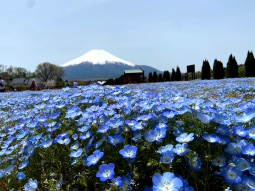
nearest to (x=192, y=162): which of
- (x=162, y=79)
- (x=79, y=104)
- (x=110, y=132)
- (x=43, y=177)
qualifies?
(x=110, y=132)

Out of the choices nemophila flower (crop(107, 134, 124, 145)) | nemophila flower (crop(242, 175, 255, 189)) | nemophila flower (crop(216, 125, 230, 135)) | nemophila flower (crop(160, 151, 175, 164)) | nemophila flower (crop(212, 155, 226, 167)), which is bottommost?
nemophila flower (crop(242, 175, 255, 189))

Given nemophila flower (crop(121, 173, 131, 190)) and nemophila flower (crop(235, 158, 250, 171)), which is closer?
nemophila flower (crop(235, 158, 250, 171))

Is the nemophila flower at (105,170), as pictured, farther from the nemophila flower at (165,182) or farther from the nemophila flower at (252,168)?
the nemophila flower at (252,168)

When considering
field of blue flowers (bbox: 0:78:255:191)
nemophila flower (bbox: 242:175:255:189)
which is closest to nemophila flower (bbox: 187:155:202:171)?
field of blue flowers (bbox: 0:78:255:191)

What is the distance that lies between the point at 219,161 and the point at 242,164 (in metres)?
0.13

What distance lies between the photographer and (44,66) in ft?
274

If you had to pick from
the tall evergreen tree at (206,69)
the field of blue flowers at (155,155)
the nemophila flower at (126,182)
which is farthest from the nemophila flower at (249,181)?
the tall evergreen tree at (206,69)

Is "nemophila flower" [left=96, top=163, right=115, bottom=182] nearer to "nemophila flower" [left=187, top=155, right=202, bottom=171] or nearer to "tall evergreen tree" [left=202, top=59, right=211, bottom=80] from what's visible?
"nemophila flower" [left=187, top=155, right=202, bottom=171]

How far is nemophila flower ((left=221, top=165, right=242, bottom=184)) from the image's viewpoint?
38.1 inches

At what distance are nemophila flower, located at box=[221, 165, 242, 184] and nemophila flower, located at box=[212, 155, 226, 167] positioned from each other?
0.27 ft

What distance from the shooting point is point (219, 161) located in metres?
1.13

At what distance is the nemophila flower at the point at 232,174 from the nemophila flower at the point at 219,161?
0.08m

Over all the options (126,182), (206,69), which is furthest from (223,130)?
(206,69)

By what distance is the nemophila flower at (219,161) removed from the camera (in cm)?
111
